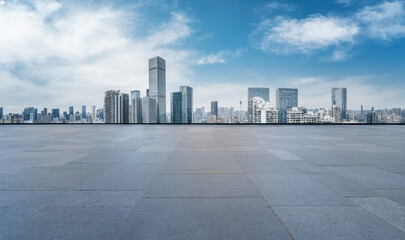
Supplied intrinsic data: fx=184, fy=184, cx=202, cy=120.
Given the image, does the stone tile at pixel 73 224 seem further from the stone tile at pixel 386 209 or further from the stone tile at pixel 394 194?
the stone tile at pixel 394 194

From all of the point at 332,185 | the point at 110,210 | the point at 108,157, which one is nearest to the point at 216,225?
the point at 110,210

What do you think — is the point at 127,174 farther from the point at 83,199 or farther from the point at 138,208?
the point at 138,208

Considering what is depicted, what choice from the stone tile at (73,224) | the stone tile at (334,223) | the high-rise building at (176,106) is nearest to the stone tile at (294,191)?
the stone tile at (334,223)

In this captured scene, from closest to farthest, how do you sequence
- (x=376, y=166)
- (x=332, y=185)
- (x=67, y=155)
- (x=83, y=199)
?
(x=83, y=199), (x=332, y=185), (x=376, y=166), (x=67, y=155)

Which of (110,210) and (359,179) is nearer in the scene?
(110,210)

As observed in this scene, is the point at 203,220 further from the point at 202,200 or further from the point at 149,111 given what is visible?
the point at 149,111

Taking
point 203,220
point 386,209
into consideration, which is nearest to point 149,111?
point 203,220

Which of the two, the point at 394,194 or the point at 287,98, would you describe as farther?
the point at 287,98

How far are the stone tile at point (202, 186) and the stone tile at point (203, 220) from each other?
0.22 metres

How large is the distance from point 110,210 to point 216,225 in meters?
1.79

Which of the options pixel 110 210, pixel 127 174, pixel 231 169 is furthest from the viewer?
pixel 231 169

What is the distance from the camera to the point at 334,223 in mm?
2711

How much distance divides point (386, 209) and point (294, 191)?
1.39m

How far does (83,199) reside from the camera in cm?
348
